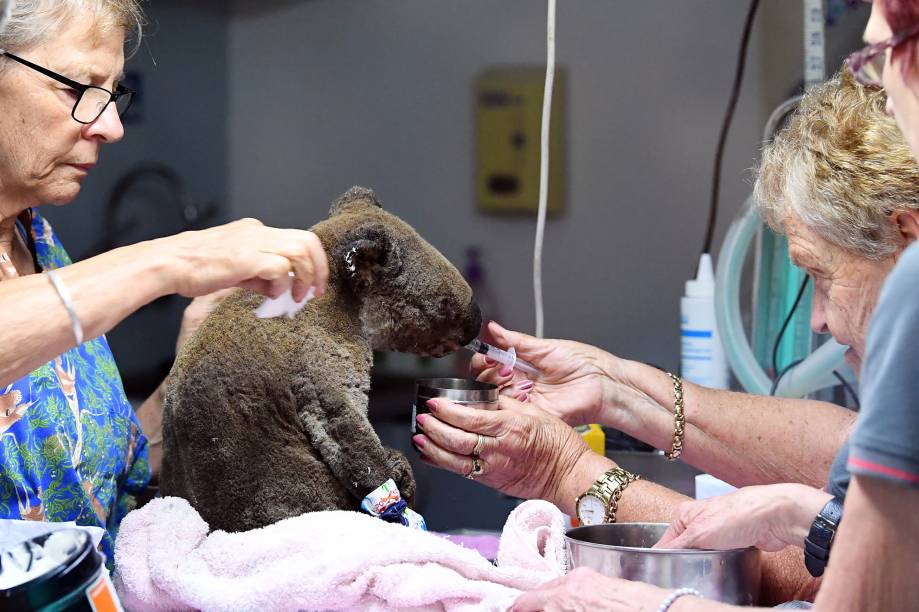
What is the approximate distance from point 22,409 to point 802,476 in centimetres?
119

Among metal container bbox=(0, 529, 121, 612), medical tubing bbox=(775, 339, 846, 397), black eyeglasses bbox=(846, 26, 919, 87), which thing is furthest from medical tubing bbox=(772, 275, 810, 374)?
metal container bbox=(0, 529, 121, 612)

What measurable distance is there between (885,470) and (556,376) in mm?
1092

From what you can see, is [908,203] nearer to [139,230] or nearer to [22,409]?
[22,409]

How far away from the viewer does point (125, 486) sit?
159cm

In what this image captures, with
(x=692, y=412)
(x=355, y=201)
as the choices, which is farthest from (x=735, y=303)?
(x=355, y=201)

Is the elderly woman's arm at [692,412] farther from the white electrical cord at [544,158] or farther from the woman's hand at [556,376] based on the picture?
the white electrical cord at [544,158]

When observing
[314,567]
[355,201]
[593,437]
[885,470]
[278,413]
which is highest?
[355,201]

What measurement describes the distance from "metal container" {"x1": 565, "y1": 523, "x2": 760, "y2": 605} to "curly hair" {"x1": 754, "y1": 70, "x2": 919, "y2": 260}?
0.45 meters

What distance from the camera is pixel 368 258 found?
4.65 ft

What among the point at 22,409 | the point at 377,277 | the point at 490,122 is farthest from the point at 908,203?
the point at 490,122

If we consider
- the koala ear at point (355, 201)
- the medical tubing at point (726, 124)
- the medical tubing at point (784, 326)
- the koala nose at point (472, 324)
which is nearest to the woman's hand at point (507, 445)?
the koala nose at point (472, 324)

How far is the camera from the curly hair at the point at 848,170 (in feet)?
4.18

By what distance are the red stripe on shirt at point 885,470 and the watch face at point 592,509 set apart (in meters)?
0.75

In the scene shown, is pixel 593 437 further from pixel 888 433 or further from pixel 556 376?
pixel 888 433
